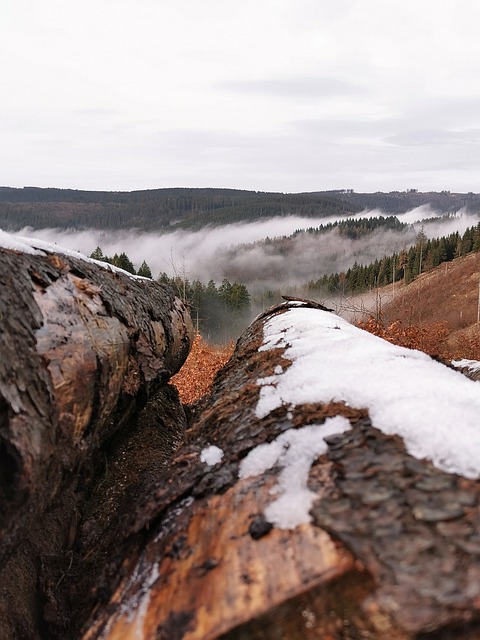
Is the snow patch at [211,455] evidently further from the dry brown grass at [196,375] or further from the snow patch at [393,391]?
the dry brown grass at [196,375]

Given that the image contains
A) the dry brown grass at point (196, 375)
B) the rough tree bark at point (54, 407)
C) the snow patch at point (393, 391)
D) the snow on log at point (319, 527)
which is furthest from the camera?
Answer: the dry brown grass at point (196, 375)

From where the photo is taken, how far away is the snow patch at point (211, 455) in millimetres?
2057

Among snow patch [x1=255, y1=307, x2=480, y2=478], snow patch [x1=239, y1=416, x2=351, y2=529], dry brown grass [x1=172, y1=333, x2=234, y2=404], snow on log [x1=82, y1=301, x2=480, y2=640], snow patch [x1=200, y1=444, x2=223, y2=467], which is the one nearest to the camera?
snow on log [x1=82, y1=301, x2=480, y2=640]

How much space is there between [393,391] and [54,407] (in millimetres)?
1675

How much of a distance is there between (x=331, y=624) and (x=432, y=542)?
0.38 metres

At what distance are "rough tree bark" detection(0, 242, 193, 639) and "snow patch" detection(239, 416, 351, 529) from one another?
0.93 m

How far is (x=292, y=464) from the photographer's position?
1.79 meters

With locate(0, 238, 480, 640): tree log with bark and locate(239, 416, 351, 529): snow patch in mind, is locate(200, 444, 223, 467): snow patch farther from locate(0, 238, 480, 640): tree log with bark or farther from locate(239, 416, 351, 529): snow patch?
locate(239, 416, 351, 529): snow patch

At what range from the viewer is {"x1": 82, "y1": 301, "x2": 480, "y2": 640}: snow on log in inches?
47.3

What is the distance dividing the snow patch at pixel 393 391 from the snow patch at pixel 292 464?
0.82 feet

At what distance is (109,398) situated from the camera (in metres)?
2.77

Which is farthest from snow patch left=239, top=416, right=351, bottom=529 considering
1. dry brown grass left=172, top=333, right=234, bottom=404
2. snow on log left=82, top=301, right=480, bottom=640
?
dry brown grass left=172, top=333, right=234, bottom=404

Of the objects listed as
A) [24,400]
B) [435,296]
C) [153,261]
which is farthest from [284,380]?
[153,261]

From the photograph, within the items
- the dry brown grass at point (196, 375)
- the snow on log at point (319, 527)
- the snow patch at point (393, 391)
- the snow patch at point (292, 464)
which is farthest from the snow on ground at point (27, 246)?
the dry brown grass at point (196, 375)
